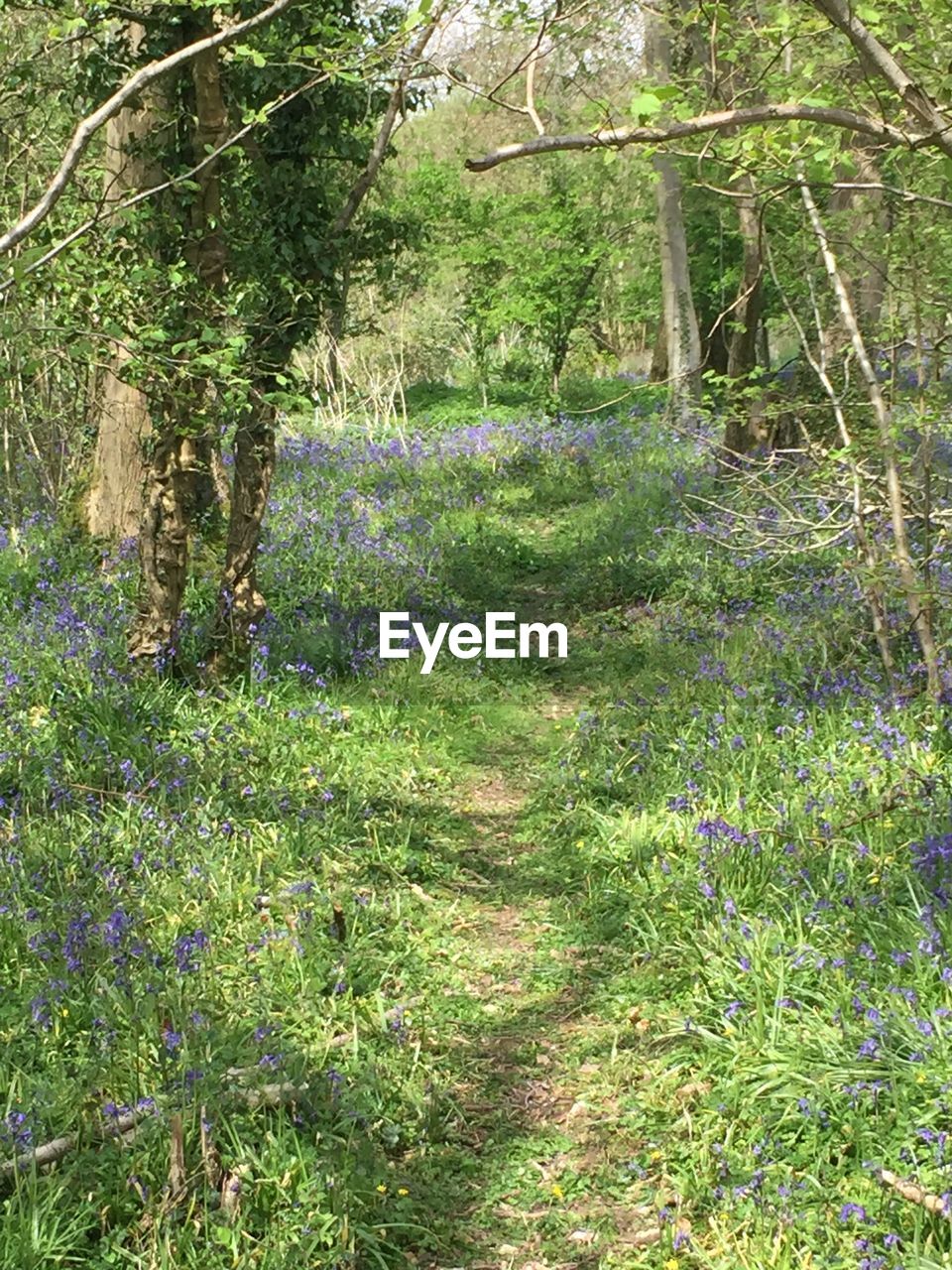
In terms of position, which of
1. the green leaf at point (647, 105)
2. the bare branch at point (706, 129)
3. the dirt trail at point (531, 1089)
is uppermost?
the green leaf at point (647, 105)

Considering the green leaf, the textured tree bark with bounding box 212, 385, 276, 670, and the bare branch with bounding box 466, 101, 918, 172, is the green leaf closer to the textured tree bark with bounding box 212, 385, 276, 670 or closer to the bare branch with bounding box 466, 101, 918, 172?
the bare branch with bounding box 466, 101, 918, 172

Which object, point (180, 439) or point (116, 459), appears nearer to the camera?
point (180, 439)

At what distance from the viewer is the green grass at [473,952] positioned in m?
2.80

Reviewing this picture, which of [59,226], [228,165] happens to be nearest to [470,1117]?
[59,226]

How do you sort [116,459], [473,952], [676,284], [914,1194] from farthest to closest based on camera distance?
[676,284] → [116,459] → [473,952] → [914,1194]

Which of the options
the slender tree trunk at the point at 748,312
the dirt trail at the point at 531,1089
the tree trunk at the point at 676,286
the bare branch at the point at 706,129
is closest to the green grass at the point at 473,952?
the dirt trail at the point at 531,1089

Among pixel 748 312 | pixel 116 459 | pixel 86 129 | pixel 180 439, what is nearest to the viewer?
pixel 86 129

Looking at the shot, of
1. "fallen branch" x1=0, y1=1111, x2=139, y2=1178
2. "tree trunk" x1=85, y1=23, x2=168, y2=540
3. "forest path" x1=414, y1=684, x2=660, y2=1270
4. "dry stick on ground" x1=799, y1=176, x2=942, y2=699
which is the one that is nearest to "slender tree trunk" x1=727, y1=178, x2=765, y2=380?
"dry stick on ground" x1=799, y1=176, x2=942, y2=699

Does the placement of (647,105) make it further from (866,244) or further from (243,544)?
(866,244)

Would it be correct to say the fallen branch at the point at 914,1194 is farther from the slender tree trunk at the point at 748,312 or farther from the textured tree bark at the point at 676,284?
the textured tree bark at the point at 676,284

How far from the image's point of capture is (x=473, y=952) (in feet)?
13.9

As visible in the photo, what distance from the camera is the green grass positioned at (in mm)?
2805

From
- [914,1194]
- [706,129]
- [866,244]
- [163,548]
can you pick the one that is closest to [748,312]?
[866,244]

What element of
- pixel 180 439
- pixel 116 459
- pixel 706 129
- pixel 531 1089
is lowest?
pixel 531 1089
